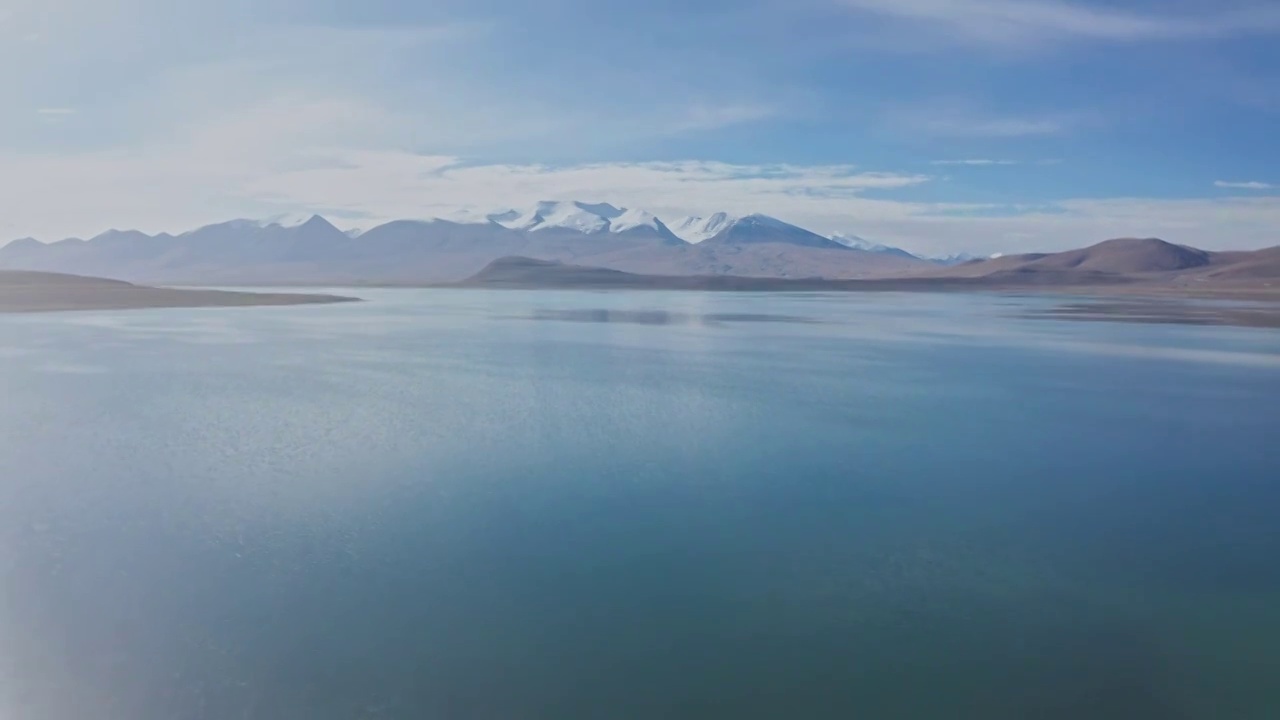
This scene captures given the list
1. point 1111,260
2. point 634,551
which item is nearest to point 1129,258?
point 1111,260

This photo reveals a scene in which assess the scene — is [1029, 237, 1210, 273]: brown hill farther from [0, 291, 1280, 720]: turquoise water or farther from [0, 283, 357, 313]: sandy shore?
[0, 291, 1280, 720]: turquoise water

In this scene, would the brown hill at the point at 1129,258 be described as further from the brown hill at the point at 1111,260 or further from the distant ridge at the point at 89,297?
the distant ridge at the point at 89,297

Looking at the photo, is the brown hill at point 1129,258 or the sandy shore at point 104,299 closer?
the sandy shore at point 104,299

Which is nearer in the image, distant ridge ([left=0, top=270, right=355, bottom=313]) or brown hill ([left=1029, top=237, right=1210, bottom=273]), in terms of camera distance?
distant ridge ([left=0, top=270, right=355, bottom=313])

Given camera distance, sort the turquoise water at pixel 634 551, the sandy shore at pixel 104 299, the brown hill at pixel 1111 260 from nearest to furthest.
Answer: the turquoise water at pixel 634 551 → the sandy shore at pixel 104 299 → the brown hill at pixel 1111 260

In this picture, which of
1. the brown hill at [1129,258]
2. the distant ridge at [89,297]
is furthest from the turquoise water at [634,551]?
the brown hill at [1129,258]

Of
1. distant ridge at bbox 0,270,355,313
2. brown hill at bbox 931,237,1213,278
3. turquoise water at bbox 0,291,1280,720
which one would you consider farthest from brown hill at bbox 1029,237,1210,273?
turquoise water at bbox 0,291,1280,720

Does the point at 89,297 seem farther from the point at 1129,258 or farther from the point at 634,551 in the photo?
the point at 1129,258

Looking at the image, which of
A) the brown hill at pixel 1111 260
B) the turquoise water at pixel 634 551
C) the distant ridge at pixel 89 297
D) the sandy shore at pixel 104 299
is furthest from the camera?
the brown hill at pixel 1111 260

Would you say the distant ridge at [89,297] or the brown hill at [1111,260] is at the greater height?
the brown hill at [1111,260]

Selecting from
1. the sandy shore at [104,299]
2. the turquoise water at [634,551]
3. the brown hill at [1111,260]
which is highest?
the brown hill at [1111,260]
